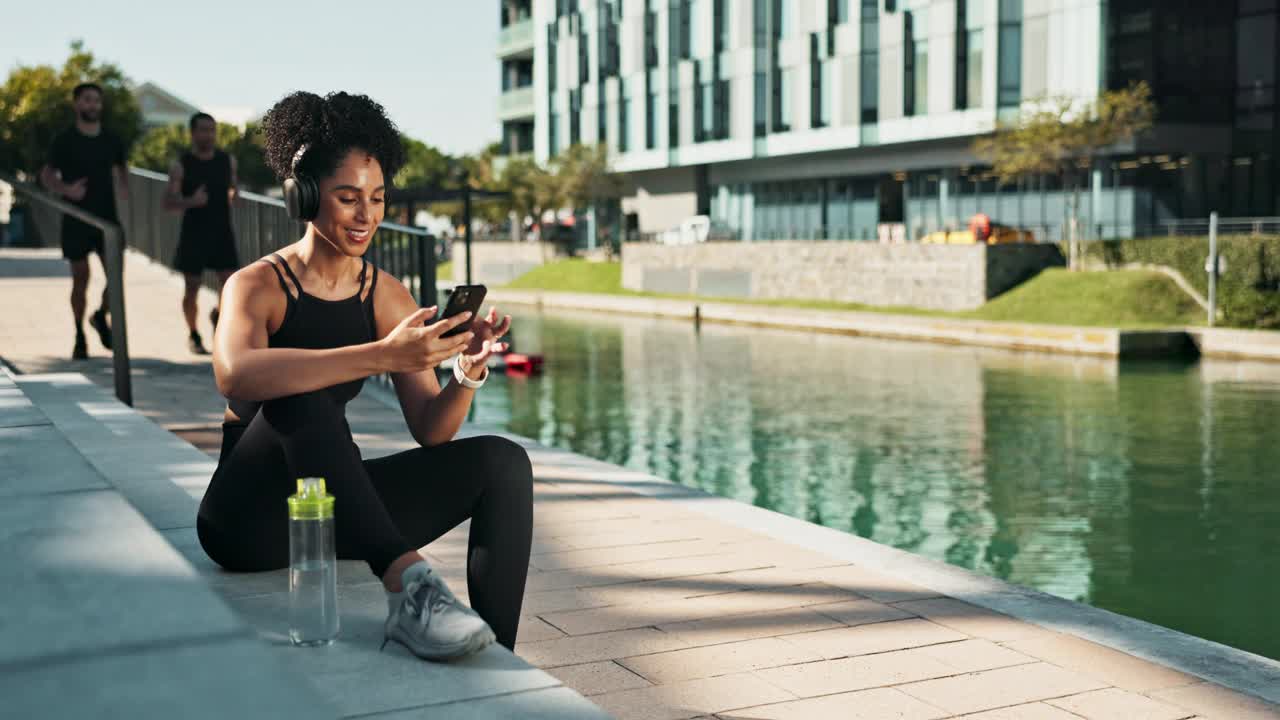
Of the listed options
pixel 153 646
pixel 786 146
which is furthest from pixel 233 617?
pixel 786 146

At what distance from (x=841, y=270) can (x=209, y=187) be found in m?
→ 27.2

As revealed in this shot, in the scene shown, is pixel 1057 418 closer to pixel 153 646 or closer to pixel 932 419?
pixel 932 419

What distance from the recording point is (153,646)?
213cm

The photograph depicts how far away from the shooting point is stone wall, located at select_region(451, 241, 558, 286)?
58.3 metres

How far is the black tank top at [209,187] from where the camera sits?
418 inches

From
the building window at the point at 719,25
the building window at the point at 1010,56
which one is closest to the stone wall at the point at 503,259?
the building window at the point at 719,25

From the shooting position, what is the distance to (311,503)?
304cm

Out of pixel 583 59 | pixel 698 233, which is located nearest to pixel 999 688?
pixel 698 233

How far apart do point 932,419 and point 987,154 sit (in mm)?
23348

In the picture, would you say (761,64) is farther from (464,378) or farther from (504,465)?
(504,465)

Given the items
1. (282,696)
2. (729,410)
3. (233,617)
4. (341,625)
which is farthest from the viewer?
(729,410)

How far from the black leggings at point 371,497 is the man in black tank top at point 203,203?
287 inches

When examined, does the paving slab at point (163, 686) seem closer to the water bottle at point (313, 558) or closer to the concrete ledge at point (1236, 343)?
the water bottle at point (313, 558)

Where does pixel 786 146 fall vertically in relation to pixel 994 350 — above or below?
above
